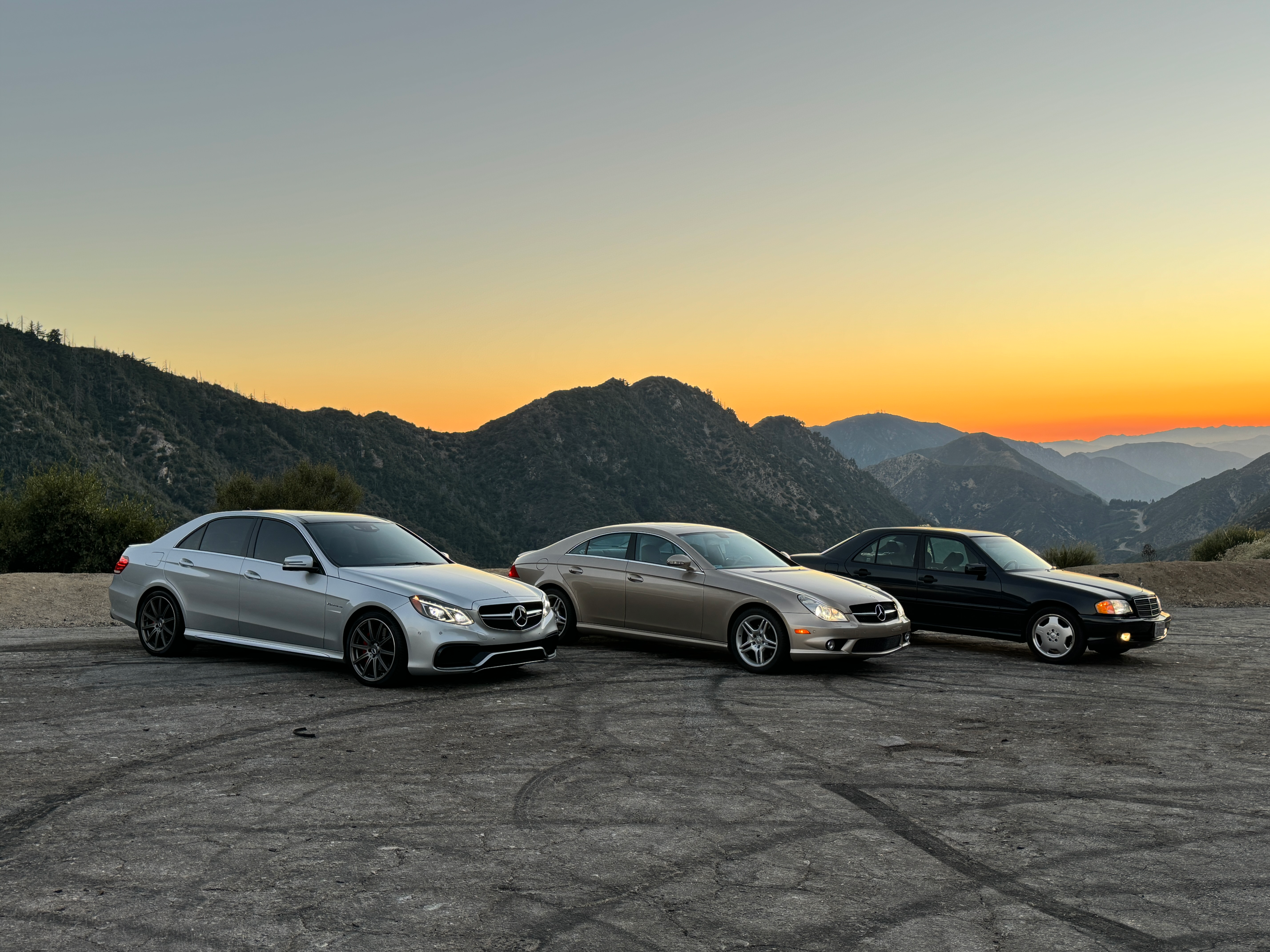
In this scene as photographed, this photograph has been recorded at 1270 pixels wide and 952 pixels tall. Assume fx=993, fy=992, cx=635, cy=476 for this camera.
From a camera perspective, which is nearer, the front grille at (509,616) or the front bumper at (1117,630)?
the front grille at (509,616)

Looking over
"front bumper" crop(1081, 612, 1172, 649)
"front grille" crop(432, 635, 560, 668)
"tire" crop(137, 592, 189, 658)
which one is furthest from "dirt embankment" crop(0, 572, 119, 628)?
"front bumper" crop(1081, 612, 1172, 649)

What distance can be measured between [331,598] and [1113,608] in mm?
8882

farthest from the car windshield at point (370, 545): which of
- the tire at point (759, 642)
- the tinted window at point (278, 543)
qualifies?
the tire at point (759, 642)

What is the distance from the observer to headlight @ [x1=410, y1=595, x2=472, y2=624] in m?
9.08

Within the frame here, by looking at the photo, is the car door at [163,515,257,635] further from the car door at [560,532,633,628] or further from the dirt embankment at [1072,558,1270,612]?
the dirt embankment at [1072,558,1270,612]

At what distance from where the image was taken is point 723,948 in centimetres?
374

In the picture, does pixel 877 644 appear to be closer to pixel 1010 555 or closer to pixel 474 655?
pixel 1010 555

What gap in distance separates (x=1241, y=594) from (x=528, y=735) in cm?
2051

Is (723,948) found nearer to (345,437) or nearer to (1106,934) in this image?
(1106,934)

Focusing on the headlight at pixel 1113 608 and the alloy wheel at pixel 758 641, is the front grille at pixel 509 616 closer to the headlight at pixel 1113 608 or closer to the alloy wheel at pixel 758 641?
the alloy wheel at pixel 758 641

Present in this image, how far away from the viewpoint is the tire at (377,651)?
9031 mm

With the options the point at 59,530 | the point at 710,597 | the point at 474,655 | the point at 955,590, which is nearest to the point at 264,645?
the point at 474,655

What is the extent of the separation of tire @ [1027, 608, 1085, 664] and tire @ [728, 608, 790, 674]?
3.56 meters

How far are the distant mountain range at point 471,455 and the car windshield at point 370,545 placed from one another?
50999 millimetres
